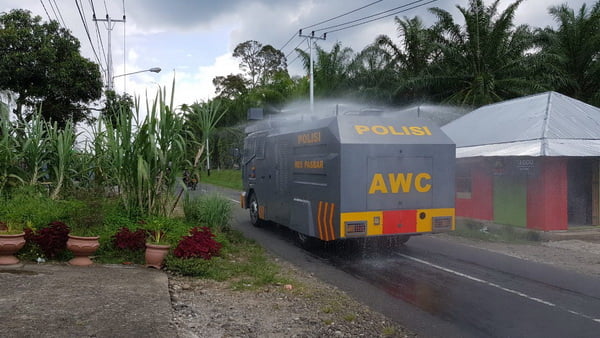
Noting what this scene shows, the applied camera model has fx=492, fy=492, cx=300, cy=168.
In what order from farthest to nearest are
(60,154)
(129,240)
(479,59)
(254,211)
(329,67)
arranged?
(329,67), (479,59), (254,211), (60,154), (129,240)

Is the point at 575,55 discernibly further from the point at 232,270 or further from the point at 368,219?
the point at 232,270

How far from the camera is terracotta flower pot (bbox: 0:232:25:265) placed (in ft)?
22.2

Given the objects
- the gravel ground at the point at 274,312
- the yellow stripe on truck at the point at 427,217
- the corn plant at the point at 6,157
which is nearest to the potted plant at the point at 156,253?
the gravel ground at the point at 274,312

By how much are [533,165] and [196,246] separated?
346 inches

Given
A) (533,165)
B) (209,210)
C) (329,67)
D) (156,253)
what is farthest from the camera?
(329,67)

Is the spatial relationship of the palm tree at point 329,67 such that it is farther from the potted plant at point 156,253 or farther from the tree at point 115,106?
the potted plant at point 156,253

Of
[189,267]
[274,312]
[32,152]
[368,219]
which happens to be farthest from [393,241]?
[32,152]

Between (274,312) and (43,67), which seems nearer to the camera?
(274,312)

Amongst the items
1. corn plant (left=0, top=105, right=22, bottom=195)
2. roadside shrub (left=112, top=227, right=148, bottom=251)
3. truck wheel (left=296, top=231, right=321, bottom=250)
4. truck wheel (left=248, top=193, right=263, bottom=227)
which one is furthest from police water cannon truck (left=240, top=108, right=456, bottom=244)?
corn plant (left=0, top=105, right=22, bottom=195)

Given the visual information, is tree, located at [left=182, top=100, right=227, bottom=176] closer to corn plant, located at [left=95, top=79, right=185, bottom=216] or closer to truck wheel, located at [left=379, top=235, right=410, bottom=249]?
corn plant, located at [left=95, top=79, right=185, bottom=216]

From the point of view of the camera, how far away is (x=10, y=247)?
6.83 meters

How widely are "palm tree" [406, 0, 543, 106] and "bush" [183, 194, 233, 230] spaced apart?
14429 mm

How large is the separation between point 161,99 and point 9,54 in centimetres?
1288

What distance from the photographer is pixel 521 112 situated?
14.0m
